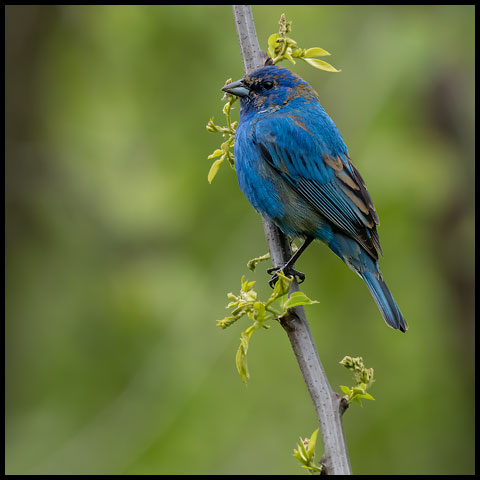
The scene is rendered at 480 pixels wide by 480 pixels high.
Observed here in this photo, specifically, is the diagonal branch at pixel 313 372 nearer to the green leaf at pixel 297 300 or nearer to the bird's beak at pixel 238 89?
the green leaf at pixel 297 300

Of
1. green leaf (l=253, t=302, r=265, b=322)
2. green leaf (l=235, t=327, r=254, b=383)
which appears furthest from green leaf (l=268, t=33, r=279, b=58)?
green leaf (l=235, t=327, r=254, b=383)

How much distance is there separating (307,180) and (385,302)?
0.84 m

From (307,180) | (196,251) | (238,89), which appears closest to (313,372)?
(307,180)

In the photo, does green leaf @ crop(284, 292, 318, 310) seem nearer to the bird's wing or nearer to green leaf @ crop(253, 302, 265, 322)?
green leaf @ crop(253, 302, 265, 322)

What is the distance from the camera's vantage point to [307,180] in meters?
4.28

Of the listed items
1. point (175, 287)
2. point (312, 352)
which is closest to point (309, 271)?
point (175, 287)

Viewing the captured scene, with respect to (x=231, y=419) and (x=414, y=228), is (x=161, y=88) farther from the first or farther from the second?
(x=231, y=419)

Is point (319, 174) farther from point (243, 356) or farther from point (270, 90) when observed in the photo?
point (243, 356)

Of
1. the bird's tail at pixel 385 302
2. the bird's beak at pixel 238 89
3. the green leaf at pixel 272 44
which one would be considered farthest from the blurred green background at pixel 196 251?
the green leaf at pixel 272 44

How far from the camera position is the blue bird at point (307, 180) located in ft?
13.8

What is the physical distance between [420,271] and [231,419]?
249cm

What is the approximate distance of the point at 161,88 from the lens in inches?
302

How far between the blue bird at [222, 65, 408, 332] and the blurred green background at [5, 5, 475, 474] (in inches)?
76.3

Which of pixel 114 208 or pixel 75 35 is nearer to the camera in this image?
pixel 114 208
